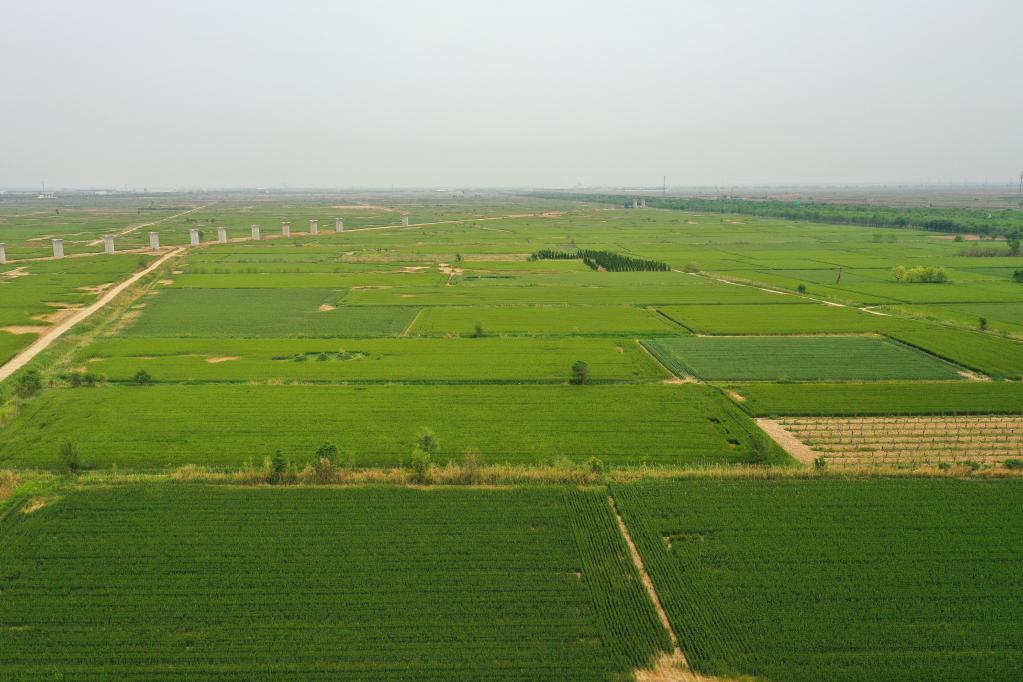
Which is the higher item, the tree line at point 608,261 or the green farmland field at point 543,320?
the tree line at point 608,261

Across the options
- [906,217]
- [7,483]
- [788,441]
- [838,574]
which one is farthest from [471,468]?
[906,217]

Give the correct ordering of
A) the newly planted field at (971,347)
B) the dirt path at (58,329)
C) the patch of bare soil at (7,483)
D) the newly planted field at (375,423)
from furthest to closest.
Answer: the dirt path at (58,329)
the newly planted field at (971,347)
the newly planted field at (375,423)
the patch of bare soil at (7,483)

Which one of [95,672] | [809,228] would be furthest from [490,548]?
[809,228]

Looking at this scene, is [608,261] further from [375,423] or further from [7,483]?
[7,483]

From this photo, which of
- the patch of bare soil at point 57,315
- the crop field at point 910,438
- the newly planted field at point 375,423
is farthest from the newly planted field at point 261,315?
the crop field at point 910,438

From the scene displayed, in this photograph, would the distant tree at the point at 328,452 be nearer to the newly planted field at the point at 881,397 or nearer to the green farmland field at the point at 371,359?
the green farmland field at the point at 371,359

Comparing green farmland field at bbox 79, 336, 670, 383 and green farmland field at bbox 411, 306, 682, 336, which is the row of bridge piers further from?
green farmland field at bbox 411, 306, 682, 336
